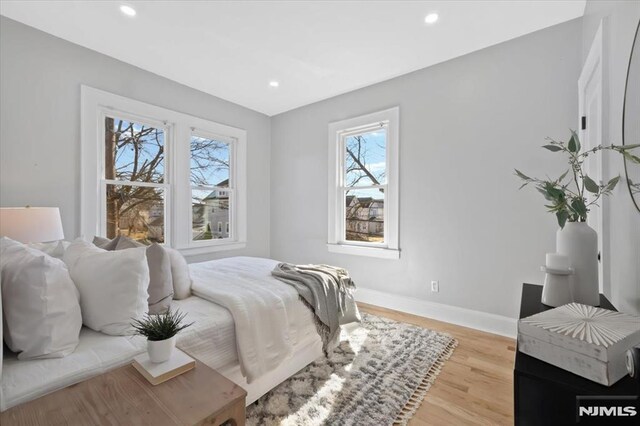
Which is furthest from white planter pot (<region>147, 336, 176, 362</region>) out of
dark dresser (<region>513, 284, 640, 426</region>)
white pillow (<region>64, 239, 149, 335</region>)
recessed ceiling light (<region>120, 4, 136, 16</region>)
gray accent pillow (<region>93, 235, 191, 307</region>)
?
recessed ceiling light (<region>120, 4, 136, 16</region>)

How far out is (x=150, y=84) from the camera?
3139 millimetres

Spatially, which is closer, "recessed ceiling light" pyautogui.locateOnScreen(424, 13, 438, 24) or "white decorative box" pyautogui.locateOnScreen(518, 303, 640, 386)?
"white decorative box" pyautogui.locateOnScreen(518, 303, 640, 386)

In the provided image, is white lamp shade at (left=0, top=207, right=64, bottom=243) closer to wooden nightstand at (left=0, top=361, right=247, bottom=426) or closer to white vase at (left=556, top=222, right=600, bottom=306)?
wooden nightstand at (left=0, top=361, right=247, bottom=426)

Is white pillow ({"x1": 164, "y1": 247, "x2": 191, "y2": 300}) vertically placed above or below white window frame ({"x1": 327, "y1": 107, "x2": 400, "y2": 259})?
below

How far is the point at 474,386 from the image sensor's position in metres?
1.85

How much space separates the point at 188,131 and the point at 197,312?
8.71 feet

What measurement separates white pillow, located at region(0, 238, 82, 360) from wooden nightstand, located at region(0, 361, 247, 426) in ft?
0.84

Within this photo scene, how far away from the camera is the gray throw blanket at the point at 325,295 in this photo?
1.95 meters

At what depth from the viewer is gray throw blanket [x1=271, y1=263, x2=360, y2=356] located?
195 cm

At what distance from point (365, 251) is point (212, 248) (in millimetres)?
2015

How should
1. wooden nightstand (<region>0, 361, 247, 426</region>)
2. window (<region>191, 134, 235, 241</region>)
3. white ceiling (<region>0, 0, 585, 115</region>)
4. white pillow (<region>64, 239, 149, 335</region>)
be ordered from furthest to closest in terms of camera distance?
1. window (<region>191, 134, 235, 241</region>)
2. white ceiling (<region>0, 0, 585, 115</region>)
3. white pillow (<region>64, 239, 149, 335</region>)
4. wooden nightstand (<region>0, 361, 247, 426</region>)

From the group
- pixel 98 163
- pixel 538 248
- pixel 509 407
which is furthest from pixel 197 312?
pixel 538 248

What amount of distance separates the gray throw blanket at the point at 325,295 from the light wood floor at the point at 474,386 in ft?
2.33

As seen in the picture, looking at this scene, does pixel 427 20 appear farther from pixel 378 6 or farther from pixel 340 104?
pixel 340 104
